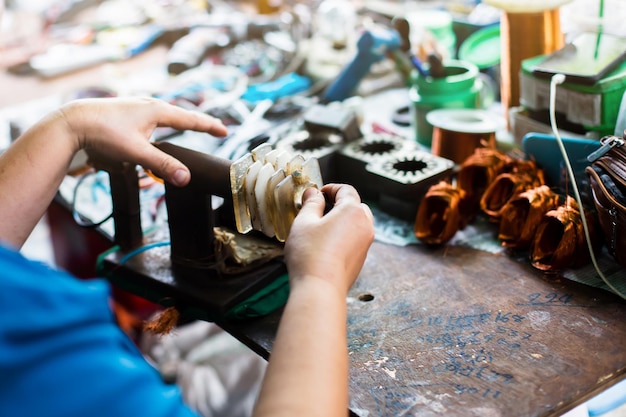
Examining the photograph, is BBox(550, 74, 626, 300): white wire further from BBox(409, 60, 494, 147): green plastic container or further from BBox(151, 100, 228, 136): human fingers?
BBox(151, 100, 228, 136): human fingers

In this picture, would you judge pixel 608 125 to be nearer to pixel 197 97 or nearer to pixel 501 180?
pixel 501 180

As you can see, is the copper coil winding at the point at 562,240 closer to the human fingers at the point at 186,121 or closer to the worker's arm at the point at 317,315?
the worker's arm at the point at 317,315

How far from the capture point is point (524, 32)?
152 centimetres

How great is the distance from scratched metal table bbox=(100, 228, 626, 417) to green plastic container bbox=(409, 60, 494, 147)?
18.2 inches

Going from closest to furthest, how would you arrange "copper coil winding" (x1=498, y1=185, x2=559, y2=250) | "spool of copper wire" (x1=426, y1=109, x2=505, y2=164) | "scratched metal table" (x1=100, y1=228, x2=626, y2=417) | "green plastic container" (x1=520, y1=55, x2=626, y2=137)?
1. "scratched metal table" (x1=100, y1=228, x2=626, y2=417)
2. "copper coil winding" (x1=498, y1=185, x2=559, y2=250)
3. "green plastic container" (x1=520, y1=55, x2=626, y2=137)
4. "spool of copper wire" (x1=426, y1=109, x2=505, y2=164)

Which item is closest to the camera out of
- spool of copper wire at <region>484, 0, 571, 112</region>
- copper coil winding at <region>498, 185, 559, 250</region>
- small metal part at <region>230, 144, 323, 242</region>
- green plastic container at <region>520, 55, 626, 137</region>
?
small metal part at <region>230, 144, 323, 242</region>

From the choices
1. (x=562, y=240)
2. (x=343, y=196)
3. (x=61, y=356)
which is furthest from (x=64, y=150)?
(x=562, y=240)

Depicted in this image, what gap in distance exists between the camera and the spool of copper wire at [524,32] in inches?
58.5

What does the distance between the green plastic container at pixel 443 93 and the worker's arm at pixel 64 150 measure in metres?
0.67

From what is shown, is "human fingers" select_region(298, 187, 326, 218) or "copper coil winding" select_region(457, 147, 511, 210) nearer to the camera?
"human fingers" select_region(298, 187, 326, 218)

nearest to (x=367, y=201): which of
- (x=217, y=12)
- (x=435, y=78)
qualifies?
(x=435, y=78)

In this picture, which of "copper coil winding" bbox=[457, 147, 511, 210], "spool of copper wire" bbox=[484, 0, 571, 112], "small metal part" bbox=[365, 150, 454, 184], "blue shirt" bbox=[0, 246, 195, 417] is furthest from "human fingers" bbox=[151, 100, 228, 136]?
"spool of copper wire" bbox=[484, 0, 571, 112]

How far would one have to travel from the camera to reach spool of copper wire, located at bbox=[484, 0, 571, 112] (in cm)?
149

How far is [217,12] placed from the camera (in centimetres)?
270
